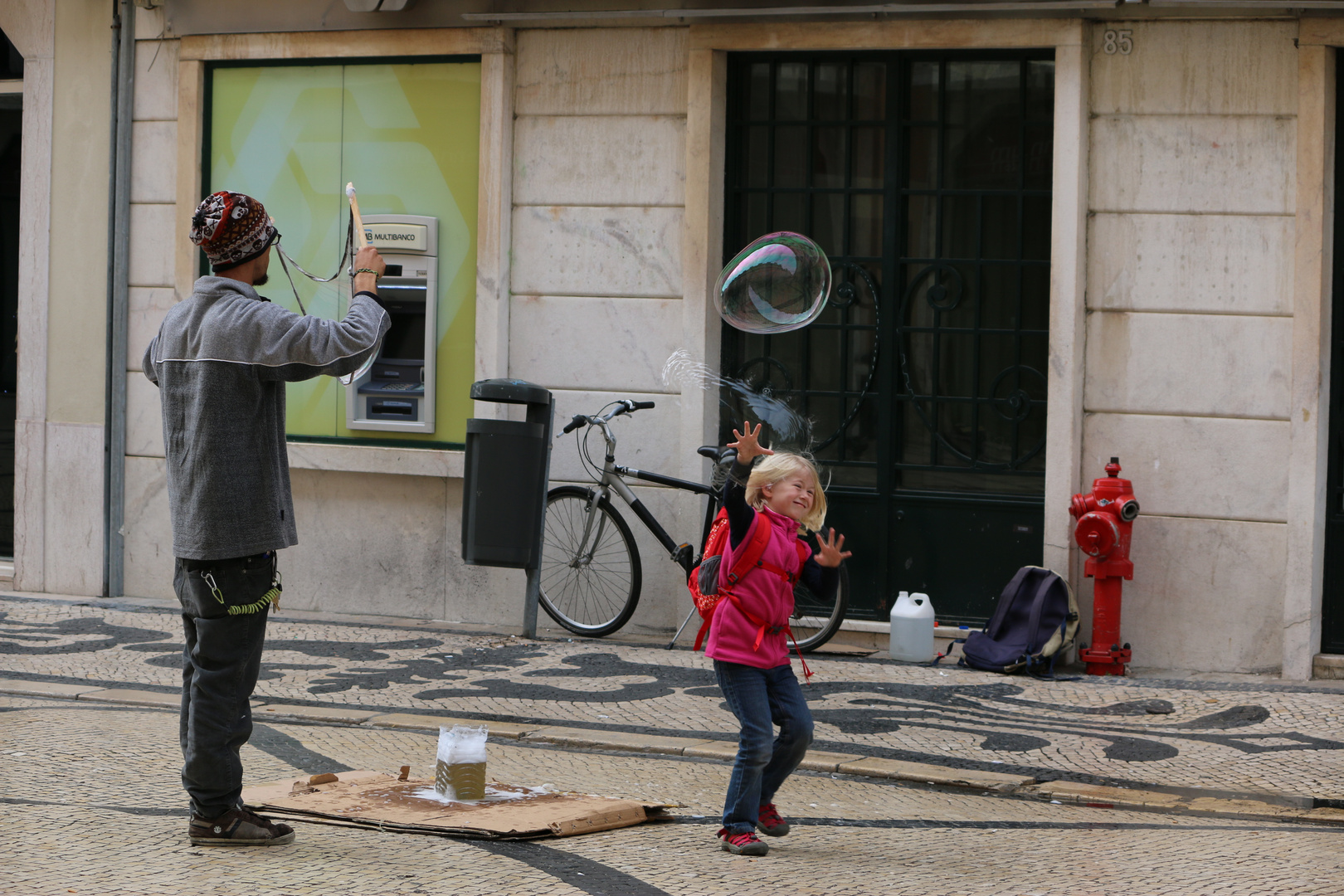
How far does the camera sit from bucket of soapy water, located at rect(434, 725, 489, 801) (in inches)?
206

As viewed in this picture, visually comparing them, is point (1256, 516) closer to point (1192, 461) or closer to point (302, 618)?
point (1192, 461)

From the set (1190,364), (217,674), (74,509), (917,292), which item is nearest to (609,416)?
(917,292)

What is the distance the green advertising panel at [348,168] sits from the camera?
32.8ft

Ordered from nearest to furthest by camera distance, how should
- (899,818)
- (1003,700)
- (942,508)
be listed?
1. (899,818)
2. (1003,700)
3. (942,508)

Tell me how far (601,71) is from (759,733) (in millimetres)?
5834

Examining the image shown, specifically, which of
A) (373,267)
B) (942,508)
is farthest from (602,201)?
(373,267)

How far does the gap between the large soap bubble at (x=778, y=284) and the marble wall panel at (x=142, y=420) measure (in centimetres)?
535

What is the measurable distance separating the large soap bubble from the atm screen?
3.84 m

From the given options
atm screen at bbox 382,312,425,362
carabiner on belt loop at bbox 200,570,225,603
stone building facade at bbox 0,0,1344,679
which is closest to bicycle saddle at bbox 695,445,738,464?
stone building facade at bbox 0,0,1344,679

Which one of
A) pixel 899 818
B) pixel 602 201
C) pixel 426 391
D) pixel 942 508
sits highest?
pixel 602 201

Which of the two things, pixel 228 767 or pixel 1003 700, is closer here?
pixel 228 767

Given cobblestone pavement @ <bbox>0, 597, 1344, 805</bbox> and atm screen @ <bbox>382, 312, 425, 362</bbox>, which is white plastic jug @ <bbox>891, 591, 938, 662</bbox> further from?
atm screen @ <bbox>382, 312, 425, 362</bbox>

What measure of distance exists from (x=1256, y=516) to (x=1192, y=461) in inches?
17.6

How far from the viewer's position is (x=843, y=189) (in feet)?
31.3
